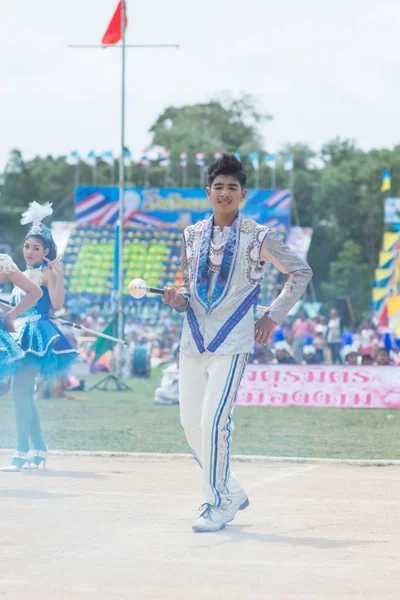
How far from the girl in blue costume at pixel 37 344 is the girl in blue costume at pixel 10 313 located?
1.05 metres

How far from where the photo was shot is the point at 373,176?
82.7m

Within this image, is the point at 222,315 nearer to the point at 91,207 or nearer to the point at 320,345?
the point at 320,345

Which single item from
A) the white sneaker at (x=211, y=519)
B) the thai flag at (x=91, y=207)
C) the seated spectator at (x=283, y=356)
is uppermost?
the white sneaker at (x=211, y=519)

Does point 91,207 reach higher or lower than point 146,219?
higher

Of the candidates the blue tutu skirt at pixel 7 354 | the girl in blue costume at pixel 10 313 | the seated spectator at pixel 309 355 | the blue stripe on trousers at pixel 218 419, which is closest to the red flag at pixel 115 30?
the seated spectator at pixel 309 355

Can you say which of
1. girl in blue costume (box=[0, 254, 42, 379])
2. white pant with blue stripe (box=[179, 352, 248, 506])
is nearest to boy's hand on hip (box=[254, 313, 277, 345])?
white pant with blue stripe (box=[179, 352, 248, 506])

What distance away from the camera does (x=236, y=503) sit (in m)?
7.00

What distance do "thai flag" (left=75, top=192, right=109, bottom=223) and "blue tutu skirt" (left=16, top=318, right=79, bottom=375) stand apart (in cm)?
3443

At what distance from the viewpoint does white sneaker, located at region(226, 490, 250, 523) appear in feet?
22.7

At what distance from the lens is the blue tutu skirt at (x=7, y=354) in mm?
8531

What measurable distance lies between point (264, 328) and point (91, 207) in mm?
37917

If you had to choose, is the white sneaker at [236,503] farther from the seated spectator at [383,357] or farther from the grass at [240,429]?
the seated spectator at [383,357]

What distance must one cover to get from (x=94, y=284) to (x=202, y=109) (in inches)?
2281

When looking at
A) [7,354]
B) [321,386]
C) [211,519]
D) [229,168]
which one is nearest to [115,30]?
[321,386]
